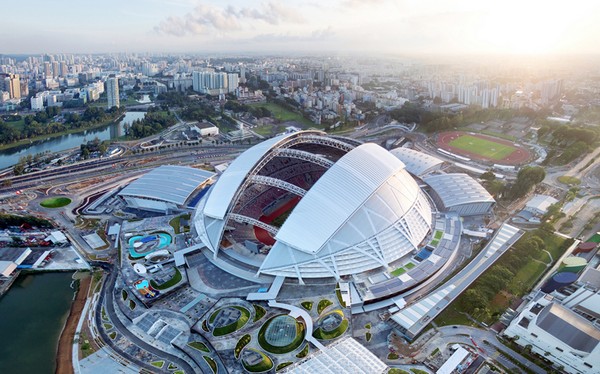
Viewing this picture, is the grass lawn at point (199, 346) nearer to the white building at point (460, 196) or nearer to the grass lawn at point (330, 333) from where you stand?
the grass lawn at point (330, 333)

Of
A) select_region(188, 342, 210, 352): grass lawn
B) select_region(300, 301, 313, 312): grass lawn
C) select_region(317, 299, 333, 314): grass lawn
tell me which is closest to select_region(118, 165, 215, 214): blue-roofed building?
select_region(188, 342, 210, 352): grass lawn

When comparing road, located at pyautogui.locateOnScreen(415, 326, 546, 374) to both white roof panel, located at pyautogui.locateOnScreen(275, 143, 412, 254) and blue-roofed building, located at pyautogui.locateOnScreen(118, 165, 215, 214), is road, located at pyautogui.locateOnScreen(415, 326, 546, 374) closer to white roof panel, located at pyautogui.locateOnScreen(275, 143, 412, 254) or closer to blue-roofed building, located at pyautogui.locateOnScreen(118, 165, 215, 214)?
white roof panel, located at pyautogui.locateOnScreen(275, 143, 412, 254)

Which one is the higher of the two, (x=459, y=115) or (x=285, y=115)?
(x=459, y=115)

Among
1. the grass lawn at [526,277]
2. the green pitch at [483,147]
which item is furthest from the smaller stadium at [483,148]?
the grass lawn at [526,277]

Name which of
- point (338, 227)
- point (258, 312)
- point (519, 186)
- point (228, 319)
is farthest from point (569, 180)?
point (228, 319)

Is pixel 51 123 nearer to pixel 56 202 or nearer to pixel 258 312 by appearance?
pixel 56 202

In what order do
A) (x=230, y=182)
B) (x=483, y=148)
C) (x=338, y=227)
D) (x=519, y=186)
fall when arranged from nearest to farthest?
1. (x=338, y=227)
2. (x=230, y=182)
3. (x=519, y=186)
4. (x=483, y=148)
